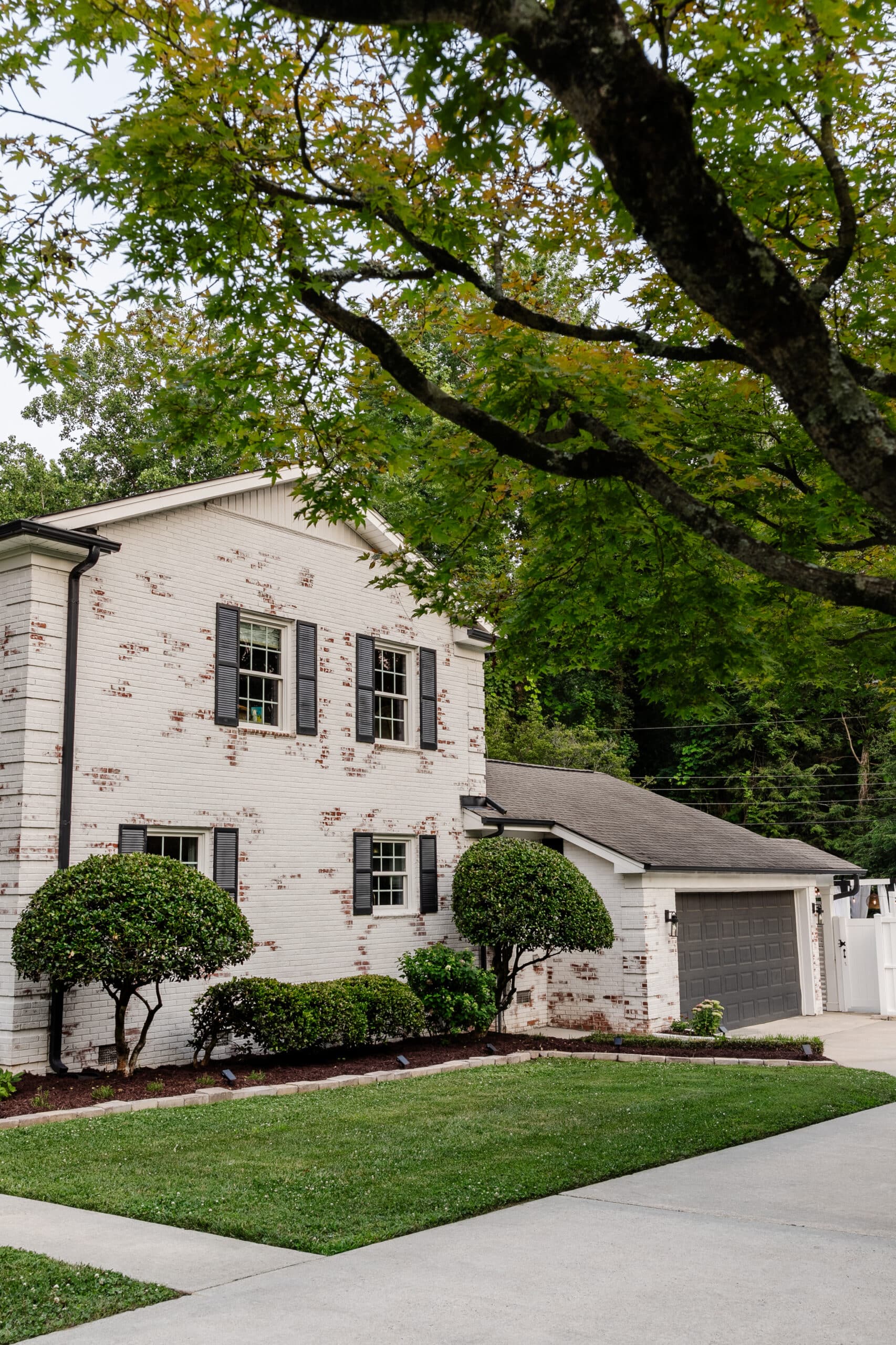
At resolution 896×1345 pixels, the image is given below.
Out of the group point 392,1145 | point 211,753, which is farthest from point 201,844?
point 392,1145

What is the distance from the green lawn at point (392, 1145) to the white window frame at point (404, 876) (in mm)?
4095

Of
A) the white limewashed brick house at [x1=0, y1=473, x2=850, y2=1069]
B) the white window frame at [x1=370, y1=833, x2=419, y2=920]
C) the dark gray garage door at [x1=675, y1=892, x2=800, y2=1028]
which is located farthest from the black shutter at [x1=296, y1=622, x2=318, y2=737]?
the dark gray garage door at [x1=675, y1=892, x2=800, y2=1028]

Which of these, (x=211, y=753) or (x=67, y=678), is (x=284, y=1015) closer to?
(x=211, y=753)

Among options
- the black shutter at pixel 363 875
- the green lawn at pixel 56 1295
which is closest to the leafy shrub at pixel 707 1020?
the black shutter at pixel 363 875

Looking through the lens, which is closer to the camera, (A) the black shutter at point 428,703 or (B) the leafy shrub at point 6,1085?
(B) the leafy shrub at point 6,1085

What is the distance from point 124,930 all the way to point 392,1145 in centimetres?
428

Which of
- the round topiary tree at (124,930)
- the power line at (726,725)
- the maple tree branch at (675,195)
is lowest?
the round topiary tree at (124,930)

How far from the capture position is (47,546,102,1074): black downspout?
12.7 metres

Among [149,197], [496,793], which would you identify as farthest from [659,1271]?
[496,793]

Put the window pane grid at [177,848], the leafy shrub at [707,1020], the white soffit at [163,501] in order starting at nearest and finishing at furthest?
1. the white soffit at [163,501]
2. the window pane grid at [177,848]
3. the leafy shrub at [707,1020]

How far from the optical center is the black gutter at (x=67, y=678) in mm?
12688

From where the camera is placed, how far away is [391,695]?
17984 mm

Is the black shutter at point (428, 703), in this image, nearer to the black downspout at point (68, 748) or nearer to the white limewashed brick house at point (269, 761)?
the white limewashed brick house at point (269, 761)

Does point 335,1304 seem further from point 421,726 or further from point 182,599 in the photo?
point 421,726
